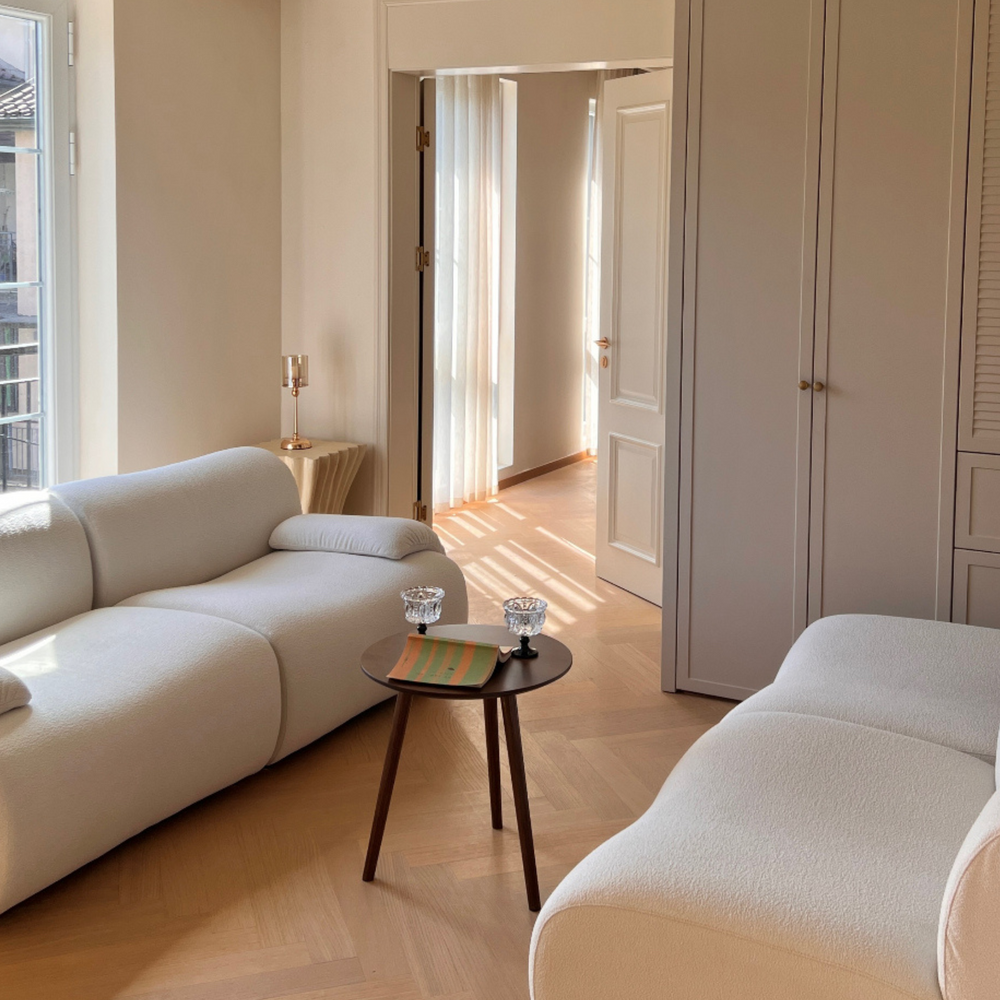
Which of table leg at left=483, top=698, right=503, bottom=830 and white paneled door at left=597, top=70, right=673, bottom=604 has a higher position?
white paneled door at left=597, top=70, right=673, bottom=604

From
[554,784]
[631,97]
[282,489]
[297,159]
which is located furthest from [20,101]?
[554,784]

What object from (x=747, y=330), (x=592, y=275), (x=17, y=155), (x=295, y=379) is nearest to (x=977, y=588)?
(x=747, y=330)

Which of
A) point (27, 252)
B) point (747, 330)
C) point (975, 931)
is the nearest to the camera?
point (975, 931)

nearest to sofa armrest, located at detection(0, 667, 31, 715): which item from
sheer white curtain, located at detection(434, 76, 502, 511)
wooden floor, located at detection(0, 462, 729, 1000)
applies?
wooden floor, located at detection(0, 462, 729, 1000)

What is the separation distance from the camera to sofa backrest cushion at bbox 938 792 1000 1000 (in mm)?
1503

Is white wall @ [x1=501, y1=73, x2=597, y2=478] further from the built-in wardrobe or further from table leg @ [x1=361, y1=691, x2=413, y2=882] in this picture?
table leg @ [x1=361, y1=691, x2=413, y2=882]

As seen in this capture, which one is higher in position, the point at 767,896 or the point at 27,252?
the point at 27,252

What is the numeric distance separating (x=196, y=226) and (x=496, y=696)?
122 inches

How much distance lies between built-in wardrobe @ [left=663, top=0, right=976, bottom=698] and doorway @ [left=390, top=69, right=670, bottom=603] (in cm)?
120

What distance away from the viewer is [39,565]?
302cm

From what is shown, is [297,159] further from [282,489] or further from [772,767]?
[772,767]

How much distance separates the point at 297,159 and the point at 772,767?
3.89m

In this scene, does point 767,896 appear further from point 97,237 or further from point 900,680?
point 97,237

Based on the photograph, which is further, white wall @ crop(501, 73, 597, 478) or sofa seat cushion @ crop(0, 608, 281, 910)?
white wall @ crop(501, 73, 597, 478)
